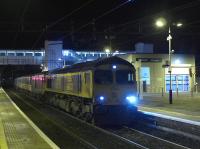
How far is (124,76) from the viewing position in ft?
67.2

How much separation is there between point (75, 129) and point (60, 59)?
47.9 m

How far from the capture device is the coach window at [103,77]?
1986 centimetres

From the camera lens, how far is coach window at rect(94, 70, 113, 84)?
19.9 m

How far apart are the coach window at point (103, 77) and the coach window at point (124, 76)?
0.37m

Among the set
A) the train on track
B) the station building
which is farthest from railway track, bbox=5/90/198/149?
the station building

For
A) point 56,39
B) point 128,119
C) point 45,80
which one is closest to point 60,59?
point 56,39

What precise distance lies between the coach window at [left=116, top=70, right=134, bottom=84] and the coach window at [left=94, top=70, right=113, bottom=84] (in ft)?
1.22

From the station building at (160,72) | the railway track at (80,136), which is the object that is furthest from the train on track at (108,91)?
the station building at (160,72)

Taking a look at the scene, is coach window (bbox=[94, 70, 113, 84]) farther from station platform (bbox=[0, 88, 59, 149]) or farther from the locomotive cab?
station platform (bbox=[0, 88, 59, 149])

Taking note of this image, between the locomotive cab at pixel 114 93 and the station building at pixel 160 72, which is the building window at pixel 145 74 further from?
the locomotive cab at pixel 114 93

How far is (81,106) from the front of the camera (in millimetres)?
22219

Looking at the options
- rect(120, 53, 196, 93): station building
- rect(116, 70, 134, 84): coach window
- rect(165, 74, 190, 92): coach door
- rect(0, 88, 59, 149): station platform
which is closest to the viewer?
rect(0, 88, 59, 149): station platform

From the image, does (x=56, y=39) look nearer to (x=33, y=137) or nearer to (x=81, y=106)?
(x=81, y=106)

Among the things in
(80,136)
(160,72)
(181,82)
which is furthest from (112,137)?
(181,82)
